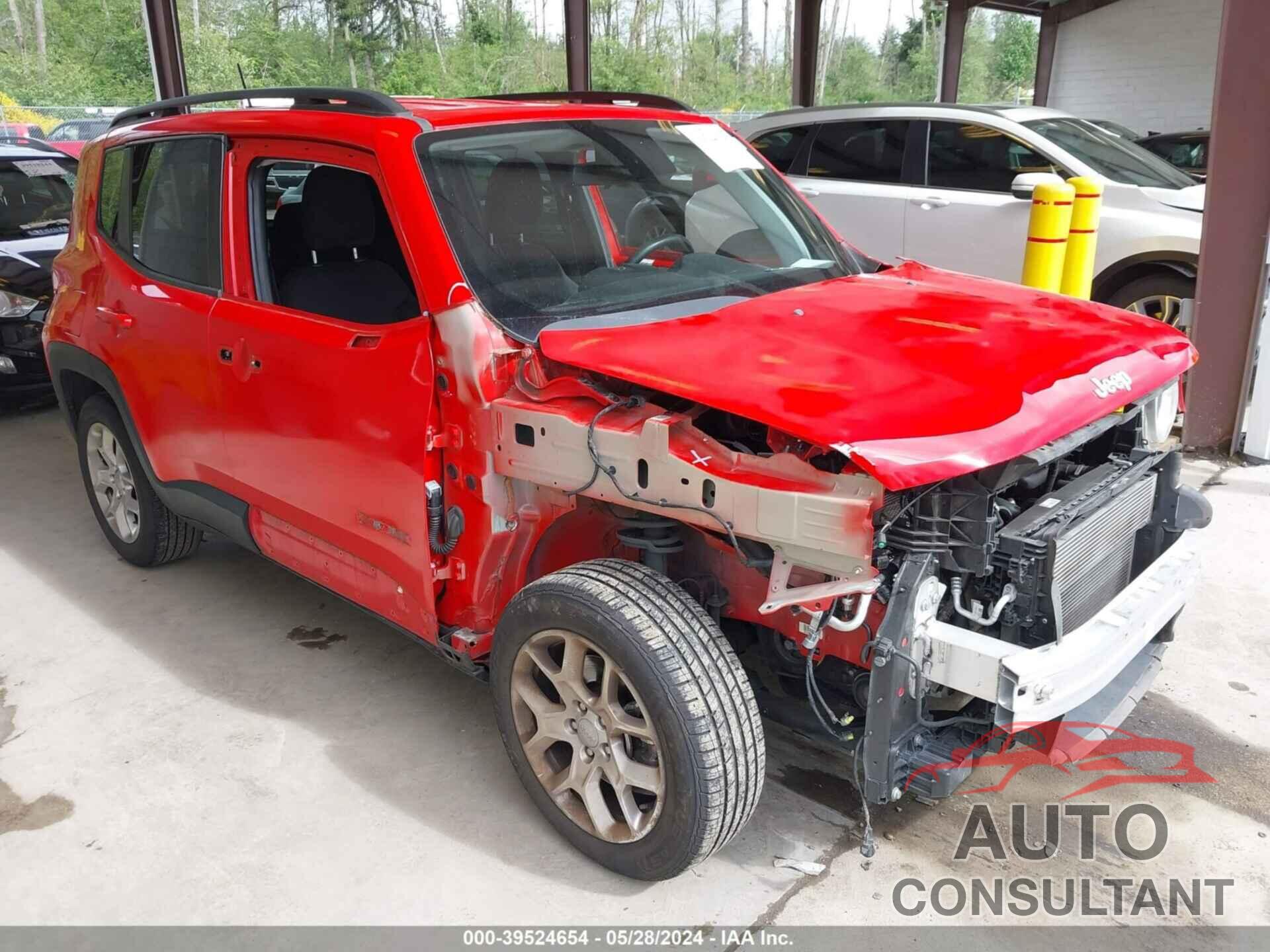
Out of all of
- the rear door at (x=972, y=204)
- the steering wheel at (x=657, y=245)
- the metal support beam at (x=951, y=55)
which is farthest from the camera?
the metal support beam at (x=951, y=55)

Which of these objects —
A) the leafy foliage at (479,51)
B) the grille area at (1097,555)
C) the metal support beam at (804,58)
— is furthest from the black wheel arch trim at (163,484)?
the metal support beam at (804,58)

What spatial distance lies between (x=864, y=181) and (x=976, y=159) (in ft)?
2.76

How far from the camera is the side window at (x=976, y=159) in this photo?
7.09 m

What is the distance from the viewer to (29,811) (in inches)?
118

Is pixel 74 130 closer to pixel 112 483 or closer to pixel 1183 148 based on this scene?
pixel 112 483

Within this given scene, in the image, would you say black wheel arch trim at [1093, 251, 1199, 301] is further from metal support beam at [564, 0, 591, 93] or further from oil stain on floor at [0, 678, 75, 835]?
metal support beam at [564, 0, 591, 93]

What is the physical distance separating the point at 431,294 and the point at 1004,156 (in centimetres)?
567

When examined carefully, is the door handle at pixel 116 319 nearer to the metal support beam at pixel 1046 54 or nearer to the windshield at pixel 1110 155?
the windshield at pixel 1110 155

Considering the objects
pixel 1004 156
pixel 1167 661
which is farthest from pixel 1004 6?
pixel 1167 661

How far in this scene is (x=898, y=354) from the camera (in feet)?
8.02

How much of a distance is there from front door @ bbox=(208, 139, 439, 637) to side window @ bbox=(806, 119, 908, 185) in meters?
5.18

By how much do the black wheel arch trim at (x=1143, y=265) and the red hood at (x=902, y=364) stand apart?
3.99 metres

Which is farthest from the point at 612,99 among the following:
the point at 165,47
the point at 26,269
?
the point at 165,47

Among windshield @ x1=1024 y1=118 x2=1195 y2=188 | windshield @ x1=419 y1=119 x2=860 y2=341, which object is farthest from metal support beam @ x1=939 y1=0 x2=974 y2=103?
windshield @ x1=419 y1=119 x2=860 y2=341
